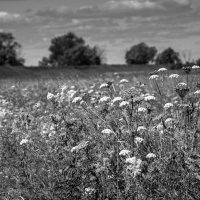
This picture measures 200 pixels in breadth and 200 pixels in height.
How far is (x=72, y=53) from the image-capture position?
11894cm

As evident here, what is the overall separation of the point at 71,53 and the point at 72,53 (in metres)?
0.24

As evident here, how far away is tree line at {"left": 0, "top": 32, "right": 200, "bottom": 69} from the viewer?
11053cm

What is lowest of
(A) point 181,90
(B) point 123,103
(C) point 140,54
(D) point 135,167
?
(D) point 135,167

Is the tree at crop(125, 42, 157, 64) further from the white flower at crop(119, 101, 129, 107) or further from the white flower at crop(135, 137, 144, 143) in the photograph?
the white flower at crop(135, 137, 144, 143)

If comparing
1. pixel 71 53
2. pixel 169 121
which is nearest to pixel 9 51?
pixel 71 53

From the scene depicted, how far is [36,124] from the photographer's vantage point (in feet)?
27.7

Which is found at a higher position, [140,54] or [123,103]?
[140,54]

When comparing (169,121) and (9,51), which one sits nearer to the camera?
(169,121)

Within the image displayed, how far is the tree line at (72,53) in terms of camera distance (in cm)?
11053

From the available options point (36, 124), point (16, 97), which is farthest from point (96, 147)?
point (16, 97)

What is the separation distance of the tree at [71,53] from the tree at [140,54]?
19289 mm

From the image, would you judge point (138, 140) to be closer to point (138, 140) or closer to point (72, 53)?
point (138, 140)

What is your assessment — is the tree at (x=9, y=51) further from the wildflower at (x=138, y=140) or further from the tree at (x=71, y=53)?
the wildflower at (x=138, y=140)

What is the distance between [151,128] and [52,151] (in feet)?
3.86
